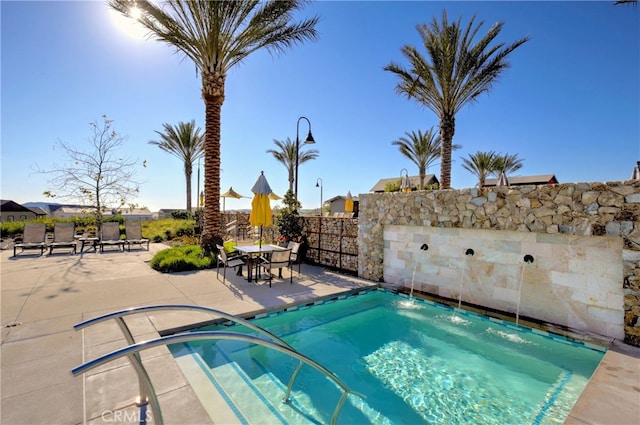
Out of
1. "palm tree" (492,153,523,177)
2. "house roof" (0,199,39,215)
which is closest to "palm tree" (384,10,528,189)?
"palm tree" (492,153,523,177)

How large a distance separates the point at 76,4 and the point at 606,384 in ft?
45.8

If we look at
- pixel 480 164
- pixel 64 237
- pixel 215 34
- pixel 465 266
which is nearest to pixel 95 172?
pixel 64 237

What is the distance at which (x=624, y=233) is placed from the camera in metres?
4.83

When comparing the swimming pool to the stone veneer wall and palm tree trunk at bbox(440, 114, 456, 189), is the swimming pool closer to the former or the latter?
the stone veneer wall

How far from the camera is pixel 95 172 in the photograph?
1338 centimetres

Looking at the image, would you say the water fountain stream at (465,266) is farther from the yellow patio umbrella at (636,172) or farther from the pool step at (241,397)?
the pool step at (241,397)

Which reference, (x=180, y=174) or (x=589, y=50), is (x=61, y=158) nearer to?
(x=180, y=174)

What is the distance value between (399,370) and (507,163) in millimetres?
30986

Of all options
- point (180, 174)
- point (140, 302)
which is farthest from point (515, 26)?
point (180, 174)

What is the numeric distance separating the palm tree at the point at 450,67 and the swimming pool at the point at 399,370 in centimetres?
1077

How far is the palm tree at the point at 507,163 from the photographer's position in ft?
92.1

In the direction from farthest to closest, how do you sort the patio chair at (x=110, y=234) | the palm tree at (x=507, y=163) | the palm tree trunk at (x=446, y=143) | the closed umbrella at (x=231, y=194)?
the palm tree at (x=507, y=163) < the closed umbrella at (x=231, y=194) < the palm tree trunk at (x=446, y=143) < the patio chair at (x=110, y=234)

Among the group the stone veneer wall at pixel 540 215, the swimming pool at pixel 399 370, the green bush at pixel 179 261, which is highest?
the stone veneer wall at pixel 540 215

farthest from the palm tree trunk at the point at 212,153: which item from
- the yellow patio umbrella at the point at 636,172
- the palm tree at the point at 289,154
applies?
the palm tree at the point at 289,154
